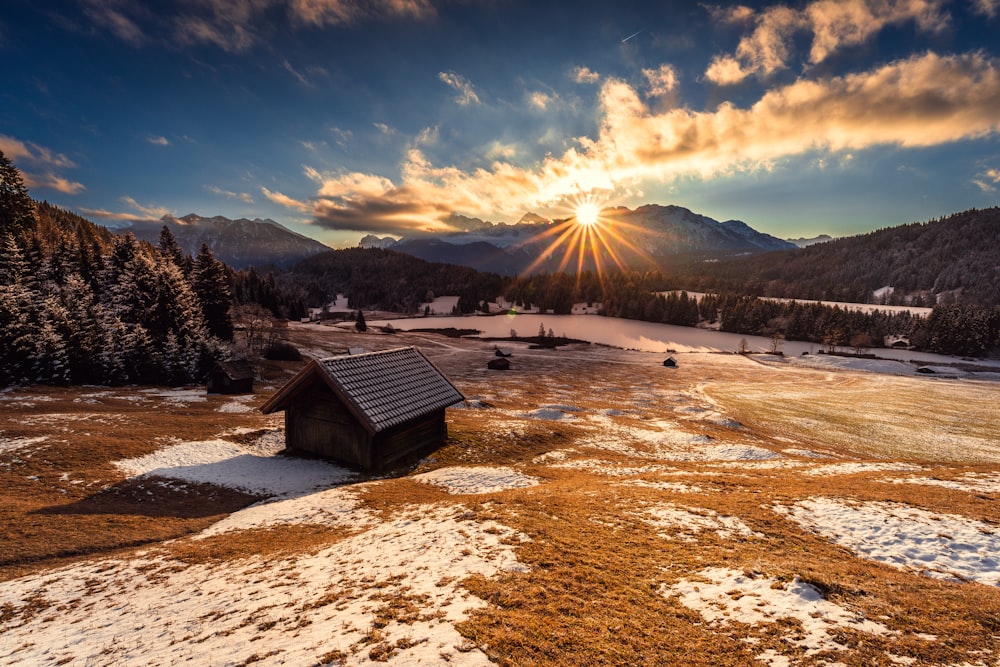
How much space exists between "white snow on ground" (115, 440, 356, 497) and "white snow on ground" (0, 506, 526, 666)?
6.99 m

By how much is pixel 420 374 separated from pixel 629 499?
15.3 metres

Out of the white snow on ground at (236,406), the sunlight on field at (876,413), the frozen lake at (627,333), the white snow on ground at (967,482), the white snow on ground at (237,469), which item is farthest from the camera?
the frozen lake at (627,333)

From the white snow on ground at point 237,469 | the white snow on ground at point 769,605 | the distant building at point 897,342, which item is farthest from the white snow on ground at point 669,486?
the distant building at point 897,342

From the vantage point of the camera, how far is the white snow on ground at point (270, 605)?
691 cm

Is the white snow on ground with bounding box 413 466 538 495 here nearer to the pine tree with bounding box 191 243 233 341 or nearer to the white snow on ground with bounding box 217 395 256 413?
the white snow on ground with bounding box 217 395 256 413

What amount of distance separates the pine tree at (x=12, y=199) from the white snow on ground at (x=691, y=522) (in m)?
97.4

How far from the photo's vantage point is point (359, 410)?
2011cm

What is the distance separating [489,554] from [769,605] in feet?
20.4

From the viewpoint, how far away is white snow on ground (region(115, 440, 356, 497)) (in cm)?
1833

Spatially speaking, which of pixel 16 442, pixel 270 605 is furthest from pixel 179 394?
pixel 270 605

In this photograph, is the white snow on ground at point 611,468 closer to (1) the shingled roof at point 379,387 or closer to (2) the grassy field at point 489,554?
(2) the grassy field at point 489,554

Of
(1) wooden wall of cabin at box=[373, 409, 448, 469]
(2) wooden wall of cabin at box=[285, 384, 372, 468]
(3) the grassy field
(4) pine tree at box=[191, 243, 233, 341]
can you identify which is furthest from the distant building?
(4) pine tree at box=[191, 243, 233, 341]

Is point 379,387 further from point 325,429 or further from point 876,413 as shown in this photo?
point 876,413

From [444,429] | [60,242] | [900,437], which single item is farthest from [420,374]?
[60,242]
